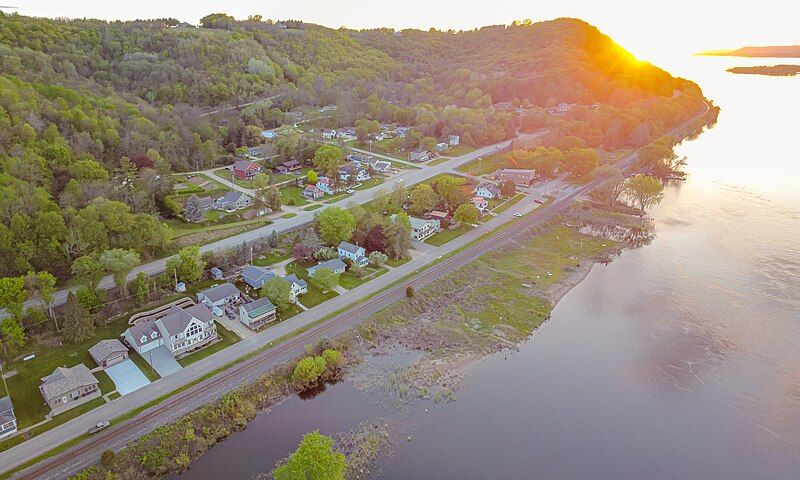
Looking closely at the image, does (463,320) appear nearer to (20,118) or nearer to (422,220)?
(422,220)

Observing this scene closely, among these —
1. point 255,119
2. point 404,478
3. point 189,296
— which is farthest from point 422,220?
point 255,119

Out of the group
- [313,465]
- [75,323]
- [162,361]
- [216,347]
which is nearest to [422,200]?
[216,347]

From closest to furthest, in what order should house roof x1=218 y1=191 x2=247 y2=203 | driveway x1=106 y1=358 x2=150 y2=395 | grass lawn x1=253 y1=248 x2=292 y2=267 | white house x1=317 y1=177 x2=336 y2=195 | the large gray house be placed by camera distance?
1. the large gray house
2. driveway x1=106 y1=358 x2=150 y2=395
3. grass lawn x1=253 y1=248 x2=292 y2=267
4. house roof x1=218 y1=191 x2=247 y2=203
5. white house x1=317 y1=177 x2=336 y2=195

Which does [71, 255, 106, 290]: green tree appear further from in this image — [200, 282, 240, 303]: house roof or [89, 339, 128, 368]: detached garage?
[200, 282, 240, 303]: house roof

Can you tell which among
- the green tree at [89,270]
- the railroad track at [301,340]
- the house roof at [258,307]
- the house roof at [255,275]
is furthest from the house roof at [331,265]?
the green tree at [89,270]

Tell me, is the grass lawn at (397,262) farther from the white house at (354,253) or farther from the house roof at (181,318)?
the house roof at (181,318)

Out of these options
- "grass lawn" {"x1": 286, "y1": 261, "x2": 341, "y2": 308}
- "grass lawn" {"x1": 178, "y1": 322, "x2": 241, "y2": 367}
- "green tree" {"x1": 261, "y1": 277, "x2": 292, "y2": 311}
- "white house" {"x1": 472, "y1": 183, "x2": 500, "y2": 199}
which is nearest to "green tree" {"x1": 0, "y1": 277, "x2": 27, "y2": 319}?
"grass lawn" {"x1": 178, "y1": 322, "x2": 241, "y2": 367}
